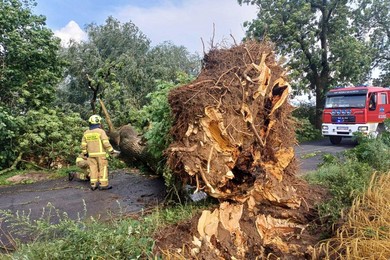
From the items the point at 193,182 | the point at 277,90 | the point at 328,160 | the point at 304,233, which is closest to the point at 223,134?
the point at 193,182

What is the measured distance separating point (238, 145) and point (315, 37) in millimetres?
15932

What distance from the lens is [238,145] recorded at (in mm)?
4043

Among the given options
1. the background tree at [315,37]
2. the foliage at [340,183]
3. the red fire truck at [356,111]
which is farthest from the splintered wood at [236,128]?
the background tree at [315,37]

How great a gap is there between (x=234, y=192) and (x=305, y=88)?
15.4 metres

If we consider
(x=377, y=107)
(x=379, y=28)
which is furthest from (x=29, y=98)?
(x=379, y=28)

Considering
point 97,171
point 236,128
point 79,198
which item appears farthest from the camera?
point 97,171

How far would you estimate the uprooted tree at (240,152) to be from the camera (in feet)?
12.7

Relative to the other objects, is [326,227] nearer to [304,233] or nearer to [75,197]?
[304,233]

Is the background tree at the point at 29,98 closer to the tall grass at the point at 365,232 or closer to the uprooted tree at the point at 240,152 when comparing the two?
the uprooted tree at the point at 240,152

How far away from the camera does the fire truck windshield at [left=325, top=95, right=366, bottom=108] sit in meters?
13.7

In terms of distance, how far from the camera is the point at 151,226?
143 inches

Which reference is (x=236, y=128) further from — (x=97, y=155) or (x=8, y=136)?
(x=8, y=136)

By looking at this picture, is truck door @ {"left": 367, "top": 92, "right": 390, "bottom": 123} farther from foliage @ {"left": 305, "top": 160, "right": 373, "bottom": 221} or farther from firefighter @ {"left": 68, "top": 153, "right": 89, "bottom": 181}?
firefighter @ {"left": 68, "top": 153, "right": 89, "bottom": 181}

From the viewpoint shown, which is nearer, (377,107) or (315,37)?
(377,107)
